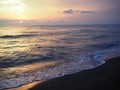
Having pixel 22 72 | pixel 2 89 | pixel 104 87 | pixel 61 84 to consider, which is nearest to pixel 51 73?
pixel 22 72

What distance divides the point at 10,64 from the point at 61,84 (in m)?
7.31

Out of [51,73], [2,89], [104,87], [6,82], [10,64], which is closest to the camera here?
[104,87]

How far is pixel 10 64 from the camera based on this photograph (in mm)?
15141

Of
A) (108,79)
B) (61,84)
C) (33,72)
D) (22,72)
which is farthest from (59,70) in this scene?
(108,79)

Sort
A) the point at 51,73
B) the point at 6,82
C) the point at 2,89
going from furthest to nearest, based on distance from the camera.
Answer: the point at 51,73, the point at 6,82, the point at 2,89

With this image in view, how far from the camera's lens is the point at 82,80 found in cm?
974

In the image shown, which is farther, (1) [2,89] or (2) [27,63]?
(2) [27,63]

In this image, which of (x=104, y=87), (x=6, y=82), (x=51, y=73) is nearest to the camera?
(x=104, y=87)

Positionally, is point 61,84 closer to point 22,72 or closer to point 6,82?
point 6,82

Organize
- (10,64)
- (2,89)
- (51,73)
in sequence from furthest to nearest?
(10,64) → (51,73) → (2,89)

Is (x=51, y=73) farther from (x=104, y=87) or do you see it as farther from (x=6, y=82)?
(x=104, y=87)

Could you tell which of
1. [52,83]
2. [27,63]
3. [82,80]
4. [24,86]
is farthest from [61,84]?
[27,63]

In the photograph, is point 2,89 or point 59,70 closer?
point 2,89

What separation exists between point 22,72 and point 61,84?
4.18 m
